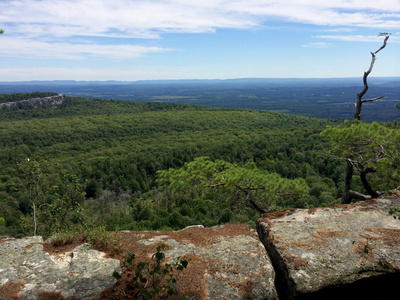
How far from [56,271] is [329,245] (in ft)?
20.8

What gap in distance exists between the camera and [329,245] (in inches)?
259

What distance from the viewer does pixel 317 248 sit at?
6.47m

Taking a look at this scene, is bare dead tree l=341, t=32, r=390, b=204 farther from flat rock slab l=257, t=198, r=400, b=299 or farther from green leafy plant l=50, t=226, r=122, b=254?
green leafy plant l=50, t=226, r=122, b=254

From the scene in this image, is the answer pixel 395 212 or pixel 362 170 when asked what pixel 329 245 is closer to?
pixel 395 212

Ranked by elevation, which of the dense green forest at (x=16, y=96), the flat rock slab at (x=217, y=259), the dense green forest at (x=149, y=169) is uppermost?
the dense green forest at (x=16, y=96)

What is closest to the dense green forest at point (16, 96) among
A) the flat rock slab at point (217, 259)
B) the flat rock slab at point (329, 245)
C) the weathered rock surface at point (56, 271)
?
the weathered rock surface at point (56, 271)

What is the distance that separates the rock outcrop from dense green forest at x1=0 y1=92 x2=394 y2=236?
11.4 ft

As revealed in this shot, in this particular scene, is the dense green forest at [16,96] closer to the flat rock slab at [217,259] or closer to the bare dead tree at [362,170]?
the flat rock slab at [217,259]

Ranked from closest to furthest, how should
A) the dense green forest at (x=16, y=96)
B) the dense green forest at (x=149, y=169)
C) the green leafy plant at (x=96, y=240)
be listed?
the green leafy plant at (x=96, y=240) < the dense green forest at (x=149, y=169) < the dense green forest at (x=16, y=96)

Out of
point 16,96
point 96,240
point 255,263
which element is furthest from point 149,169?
point 16,96

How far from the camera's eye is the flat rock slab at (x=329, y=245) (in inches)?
225

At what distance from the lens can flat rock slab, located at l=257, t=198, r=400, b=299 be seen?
5.71 m

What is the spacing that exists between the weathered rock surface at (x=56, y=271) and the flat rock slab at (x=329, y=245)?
3.80 m

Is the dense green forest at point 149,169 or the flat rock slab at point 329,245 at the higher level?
the flat rock slab at point 329,245
